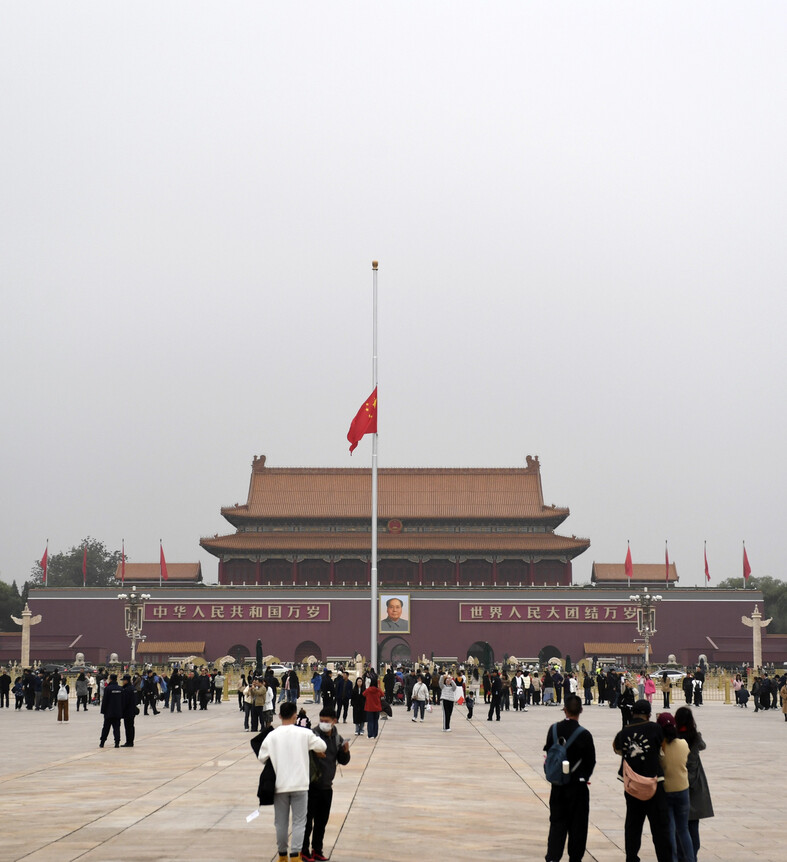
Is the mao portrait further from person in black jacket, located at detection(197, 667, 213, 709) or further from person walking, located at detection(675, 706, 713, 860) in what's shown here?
person walking, located at detection(675, 706, 713, 860)

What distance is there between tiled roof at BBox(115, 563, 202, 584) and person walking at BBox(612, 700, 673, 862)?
63.5 m

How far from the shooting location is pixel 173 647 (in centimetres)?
6231

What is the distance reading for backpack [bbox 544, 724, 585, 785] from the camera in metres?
8.56

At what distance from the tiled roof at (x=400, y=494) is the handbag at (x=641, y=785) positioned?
58919 millimetres

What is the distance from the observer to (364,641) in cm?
6225

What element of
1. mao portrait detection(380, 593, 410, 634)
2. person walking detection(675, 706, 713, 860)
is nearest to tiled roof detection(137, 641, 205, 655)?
mao portrait detection(380, 593, 410, 634)

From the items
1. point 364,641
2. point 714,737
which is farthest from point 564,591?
point 714,737

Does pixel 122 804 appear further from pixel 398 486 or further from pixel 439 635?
pixel 398 486

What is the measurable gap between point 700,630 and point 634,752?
57.2m

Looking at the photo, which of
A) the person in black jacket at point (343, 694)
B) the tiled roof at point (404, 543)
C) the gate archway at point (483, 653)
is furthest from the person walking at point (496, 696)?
the tiled roof at point (404, 543)

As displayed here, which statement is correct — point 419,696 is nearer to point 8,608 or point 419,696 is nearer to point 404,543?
point 404,543


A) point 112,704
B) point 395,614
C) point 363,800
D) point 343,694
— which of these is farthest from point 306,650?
point 363,800

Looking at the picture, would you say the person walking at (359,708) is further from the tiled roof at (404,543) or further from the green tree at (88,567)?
the green tree at (88,567)

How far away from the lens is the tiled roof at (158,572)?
7011 cm
